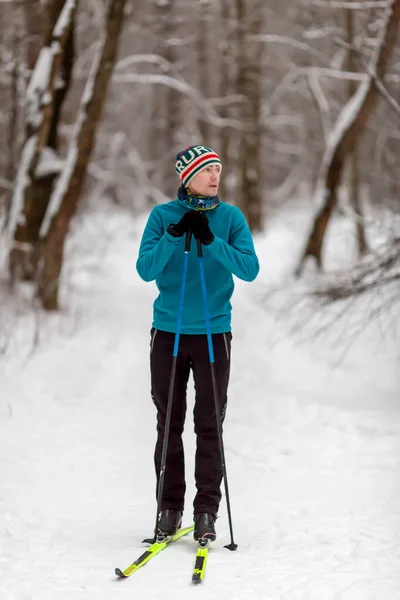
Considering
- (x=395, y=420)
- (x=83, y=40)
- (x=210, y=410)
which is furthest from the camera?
(x=83, y=40)

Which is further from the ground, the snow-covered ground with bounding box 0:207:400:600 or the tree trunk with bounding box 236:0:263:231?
the tree trunk with bounding box 236:0:263:231

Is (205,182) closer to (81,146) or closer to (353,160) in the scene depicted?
(81,146)

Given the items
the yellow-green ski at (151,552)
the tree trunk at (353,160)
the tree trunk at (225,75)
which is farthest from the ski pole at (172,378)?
the tree trunk at (225,75)

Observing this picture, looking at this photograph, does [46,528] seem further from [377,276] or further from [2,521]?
[377,276]

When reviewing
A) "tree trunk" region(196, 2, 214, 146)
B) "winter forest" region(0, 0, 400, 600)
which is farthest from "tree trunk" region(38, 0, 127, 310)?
"tree trunk" region(196, 2, 214, 146)

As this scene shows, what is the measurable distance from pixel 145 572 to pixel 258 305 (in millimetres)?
7117

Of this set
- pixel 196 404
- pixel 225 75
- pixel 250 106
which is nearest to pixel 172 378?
pixel 196 404

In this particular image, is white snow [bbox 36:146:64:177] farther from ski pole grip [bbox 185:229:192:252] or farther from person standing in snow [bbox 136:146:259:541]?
ski pole grip [bbox 185:229:192:252]

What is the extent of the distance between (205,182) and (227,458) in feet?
8.95

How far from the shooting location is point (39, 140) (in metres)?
8.83

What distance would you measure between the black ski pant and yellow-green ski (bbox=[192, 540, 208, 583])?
0.18 m

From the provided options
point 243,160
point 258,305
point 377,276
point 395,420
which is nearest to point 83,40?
point 243,160

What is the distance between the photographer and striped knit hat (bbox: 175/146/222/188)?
3.56 m

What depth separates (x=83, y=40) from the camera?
42.7ft
